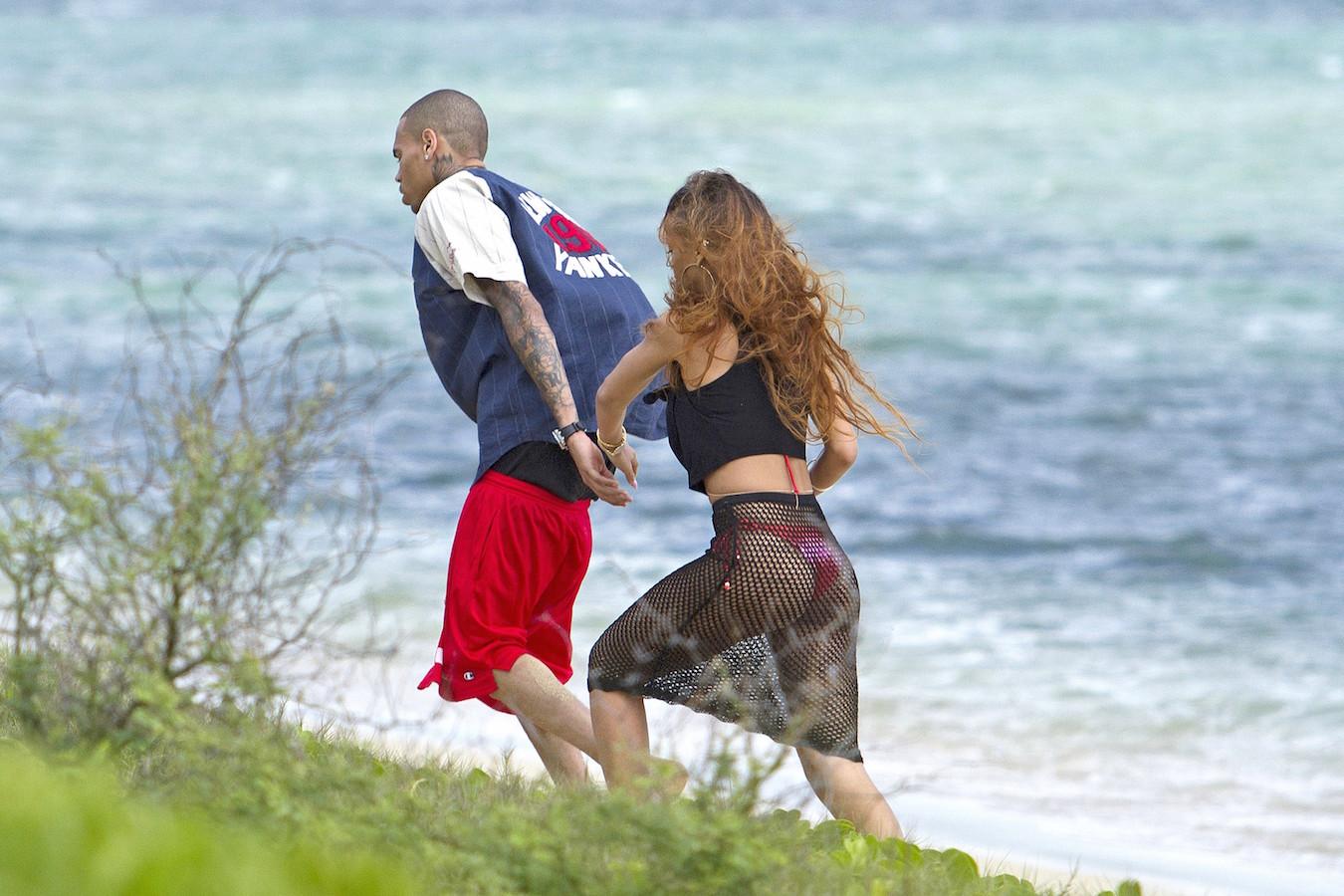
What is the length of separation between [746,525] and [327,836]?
1.41 meters

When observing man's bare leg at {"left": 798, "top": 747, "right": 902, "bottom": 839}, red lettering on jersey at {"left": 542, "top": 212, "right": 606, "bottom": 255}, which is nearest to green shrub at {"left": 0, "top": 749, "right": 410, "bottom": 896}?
man's bare leg at {"left": 798, "top": 747, "right": 902, "bottom": 839}

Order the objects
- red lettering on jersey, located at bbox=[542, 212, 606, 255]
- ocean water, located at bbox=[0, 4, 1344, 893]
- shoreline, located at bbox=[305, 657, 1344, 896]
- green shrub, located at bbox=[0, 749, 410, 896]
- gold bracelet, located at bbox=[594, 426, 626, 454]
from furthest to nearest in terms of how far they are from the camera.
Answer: ocean water, located at bbox=[0, 4, 1344, 893] → shoreline, located at bbox=[305, 657, 1344, 896] → red lettering on jersey, located at bbox=[542, 212, 606, 255] → gold bracelet, located at bbox=[594, 426, 626, 454] → green shrub, located at bbox=[0, 749, 410, 896]

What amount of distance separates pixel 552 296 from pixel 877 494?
815 cm

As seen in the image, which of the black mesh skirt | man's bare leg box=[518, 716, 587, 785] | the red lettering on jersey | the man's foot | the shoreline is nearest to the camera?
the man's foot

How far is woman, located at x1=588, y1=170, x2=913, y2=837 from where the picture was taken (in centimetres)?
416

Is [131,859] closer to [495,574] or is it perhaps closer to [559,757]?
[495,574]

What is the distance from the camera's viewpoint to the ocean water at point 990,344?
779cm

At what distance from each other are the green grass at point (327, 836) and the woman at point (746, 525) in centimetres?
30

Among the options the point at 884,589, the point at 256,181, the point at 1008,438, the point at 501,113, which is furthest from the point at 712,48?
the point at 884,589

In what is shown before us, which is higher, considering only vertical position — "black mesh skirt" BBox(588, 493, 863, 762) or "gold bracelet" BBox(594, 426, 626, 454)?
"gold bracelet" BBox(594, 426, 626, 454)

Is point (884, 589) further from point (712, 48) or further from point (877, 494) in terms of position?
point (712, 48)

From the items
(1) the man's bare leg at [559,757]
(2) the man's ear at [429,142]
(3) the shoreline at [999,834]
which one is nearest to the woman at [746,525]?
(1) the man's bare leg at [559,757]

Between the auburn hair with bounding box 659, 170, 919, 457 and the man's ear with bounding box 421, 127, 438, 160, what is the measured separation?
0.85 meters

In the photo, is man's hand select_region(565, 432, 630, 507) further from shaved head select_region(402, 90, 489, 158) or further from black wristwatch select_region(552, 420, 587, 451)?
shaved head select_region(402, 90, 489, 158)
